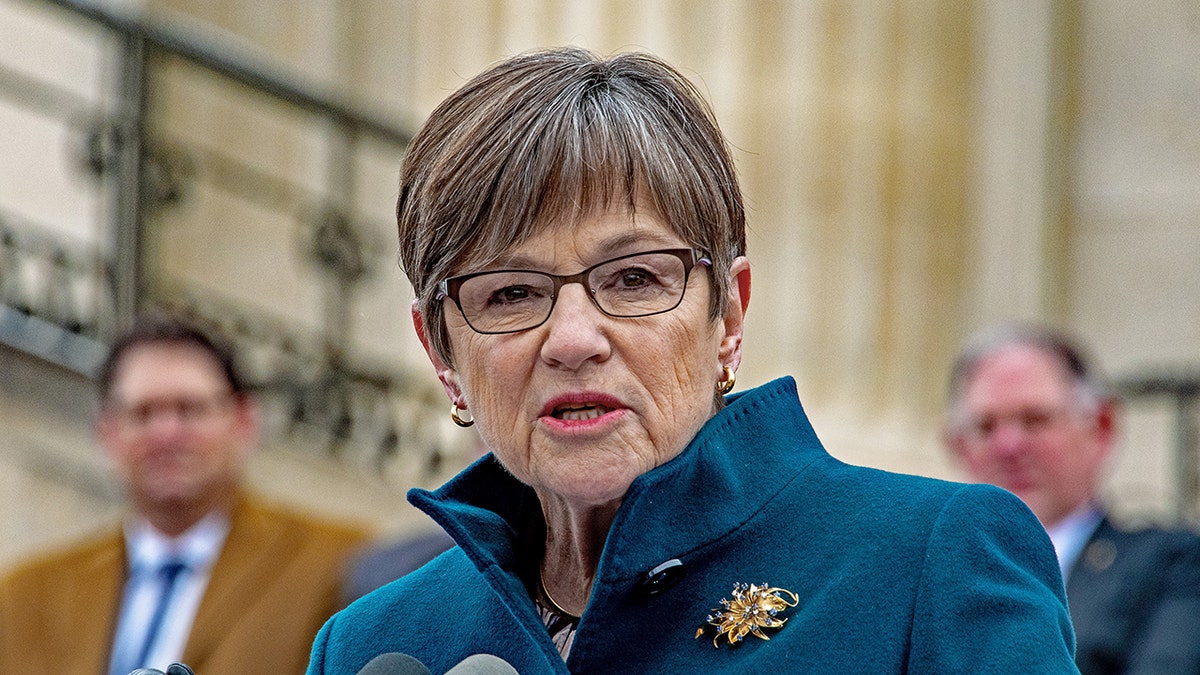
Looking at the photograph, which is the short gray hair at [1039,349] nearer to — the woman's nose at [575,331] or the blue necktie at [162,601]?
the blue necktie at [162,601]

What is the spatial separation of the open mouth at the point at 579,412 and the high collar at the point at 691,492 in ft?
0.31

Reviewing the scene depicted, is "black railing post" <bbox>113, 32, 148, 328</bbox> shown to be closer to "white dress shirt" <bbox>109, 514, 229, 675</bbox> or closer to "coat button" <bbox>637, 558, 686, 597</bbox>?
"white dress shirt" <bbox>109, 514, 229, 675</bbox>

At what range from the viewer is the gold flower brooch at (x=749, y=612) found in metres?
2.08

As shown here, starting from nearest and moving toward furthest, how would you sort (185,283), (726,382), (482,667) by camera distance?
1. (482,667)
2. (726,382)
3. (185,283)

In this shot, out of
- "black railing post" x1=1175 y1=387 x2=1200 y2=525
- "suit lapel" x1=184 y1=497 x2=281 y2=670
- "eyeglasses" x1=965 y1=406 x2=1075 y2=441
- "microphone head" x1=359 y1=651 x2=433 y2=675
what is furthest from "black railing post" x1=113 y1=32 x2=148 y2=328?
"microphone head" x1=359 y1=651 x2=433 y2=675

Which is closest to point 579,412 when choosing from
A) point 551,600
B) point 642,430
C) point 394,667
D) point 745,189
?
point 642,430

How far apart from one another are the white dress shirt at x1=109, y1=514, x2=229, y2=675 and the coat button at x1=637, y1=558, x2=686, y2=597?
9.15ft

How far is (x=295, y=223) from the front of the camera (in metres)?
8.78

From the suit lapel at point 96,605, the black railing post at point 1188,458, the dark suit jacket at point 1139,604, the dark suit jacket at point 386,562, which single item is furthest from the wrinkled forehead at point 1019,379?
the suit lapel at point 96,605

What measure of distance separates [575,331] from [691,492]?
228mm

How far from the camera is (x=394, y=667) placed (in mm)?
1794

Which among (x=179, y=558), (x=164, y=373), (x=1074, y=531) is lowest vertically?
(x=179, y=558)

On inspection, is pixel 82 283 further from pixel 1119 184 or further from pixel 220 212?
pixel 1119 184

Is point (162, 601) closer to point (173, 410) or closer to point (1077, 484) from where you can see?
point (173, 410)
